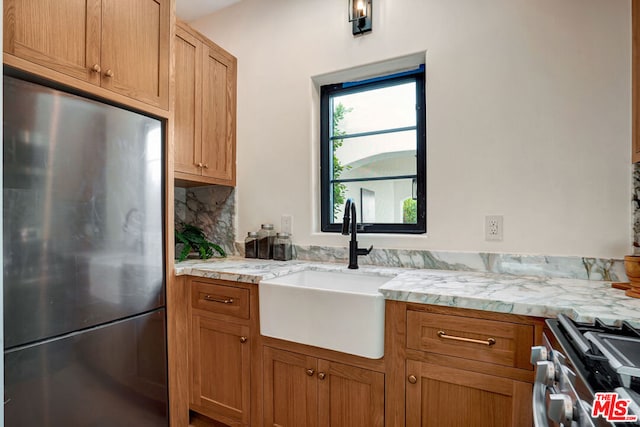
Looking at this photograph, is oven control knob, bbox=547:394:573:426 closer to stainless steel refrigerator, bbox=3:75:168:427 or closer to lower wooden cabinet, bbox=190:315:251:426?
lower wooden cabinet, bbox=190:315:251:426

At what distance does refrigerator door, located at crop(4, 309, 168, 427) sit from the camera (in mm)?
1121

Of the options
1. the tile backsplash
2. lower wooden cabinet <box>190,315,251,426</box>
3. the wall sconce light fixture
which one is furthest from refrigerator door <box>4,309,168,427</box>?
the wall sconce light fixture

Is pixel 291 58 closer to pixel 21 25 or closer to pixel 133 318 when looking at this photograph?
pixel 21 25

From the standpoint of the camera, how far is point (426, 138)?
176 cm

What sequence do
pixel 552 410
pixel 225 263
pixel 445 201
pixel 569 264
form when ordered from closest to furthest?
pixel 552 410 → pixel 569 264 → pixel 445 201 → pixel 225 263

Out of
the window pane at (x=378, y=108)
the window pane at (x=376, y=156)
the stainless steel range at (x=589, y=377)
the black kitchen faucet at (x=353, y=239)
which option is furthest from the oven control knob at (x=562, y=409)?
the window pane at (x=378, y=108)

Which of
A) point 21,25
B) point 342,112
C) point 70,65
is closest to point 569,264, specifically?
point 342,112

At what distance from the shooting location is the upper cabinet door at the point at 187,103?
187cm

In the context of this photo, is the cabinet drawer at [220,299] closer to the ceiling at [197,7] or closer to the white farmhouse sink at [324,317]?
the white farmhouse sink at [324,317]

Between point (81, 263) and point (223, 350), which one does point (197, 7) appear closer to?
point (81, 263)

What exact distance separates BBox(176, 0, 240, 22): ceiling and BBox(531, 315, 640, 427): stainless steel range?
108 inches

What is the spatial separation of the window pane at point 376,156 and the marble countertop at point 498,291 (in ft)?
2.09

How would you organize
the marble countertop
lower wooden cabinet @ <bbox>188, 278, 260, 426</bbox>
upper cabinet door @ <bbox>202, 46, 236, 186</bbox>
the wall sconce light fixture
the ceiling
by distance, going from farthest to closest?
the ceiling, upper cabinet door @ <bbox>202, 46, 236, 186</bbox>, the wall sconce light fixture, lower wooden cabinet @ <bbox>188, 278, 260, 426</bbox>, the marble countertop

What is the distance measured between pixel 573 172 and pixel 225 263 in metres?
1.90
